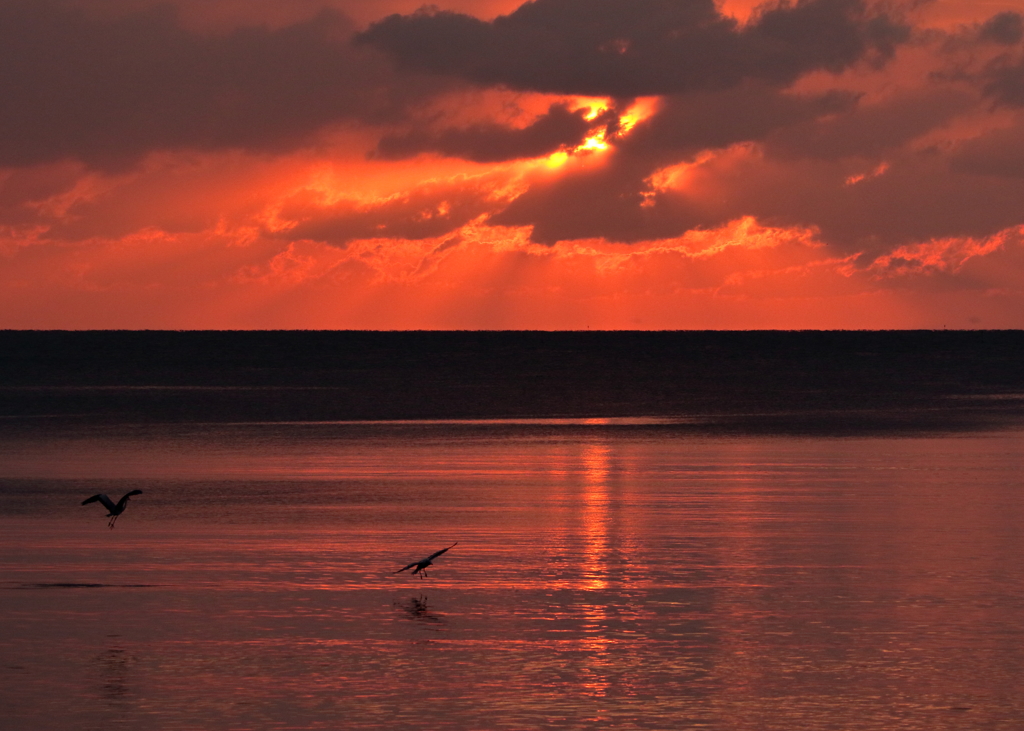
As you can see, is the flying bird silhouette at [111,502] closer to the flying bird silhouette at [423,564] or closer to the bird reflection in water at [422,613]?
the flying bird silhouette at [423,564]

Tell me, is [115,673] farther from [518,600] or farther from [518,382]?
[518,382]

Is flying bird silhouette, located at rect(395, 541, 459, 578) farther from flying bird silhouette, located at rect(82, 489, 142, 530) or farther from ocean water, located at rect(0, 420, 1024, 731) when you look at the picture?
flying bird silhouette, located at rect(82, 489, 142, 530)

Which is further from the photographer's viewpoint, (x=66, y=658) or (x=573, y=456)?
(x=573, y=456)

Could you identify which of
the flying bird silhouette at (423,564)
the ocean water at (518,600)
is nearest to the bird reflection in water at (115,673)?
the ocean water at (518,600)

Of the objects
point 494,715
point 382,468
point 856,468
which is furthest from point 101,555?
point 856,468

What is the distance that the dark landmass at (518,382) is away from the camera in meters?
63.1

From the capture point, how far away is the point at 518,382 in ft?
311

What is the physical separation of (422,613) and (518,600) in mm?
1333

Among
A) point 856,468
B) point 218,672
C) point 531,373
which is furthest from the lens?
point 531,373

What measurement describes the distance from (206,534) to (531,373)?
8257 cm

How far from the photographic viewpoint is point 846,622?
725 inches

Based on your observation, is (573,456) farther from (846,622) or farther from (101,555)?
(846,622)

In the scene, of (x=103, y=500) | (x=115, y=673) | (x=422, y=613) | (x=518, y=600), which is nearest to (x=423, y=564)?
(x=518, y=600)

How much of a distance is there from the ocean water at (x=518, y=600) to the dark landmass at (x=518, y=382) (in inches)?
898
